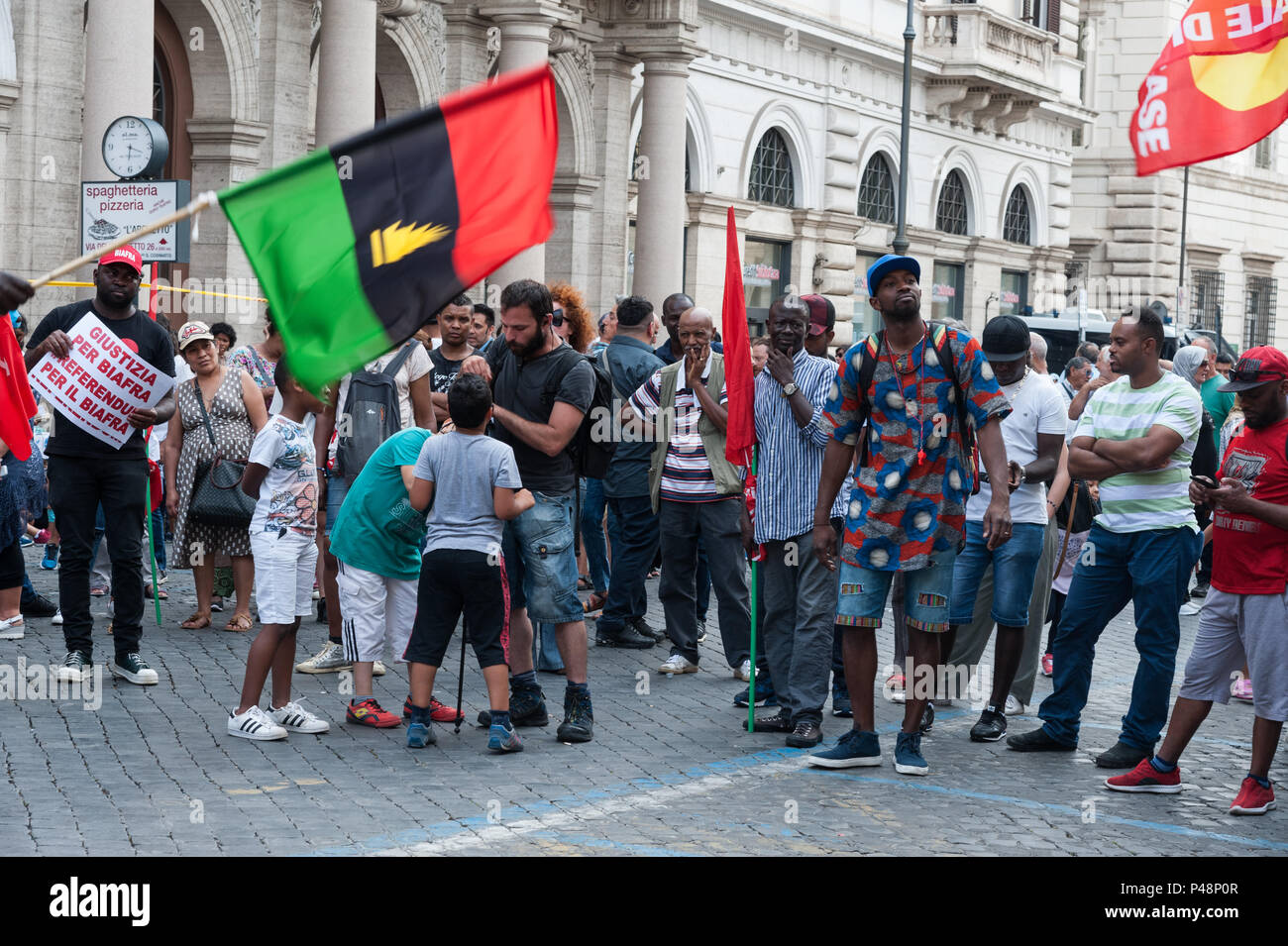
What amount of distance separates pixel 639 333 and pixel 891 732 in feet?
12.1

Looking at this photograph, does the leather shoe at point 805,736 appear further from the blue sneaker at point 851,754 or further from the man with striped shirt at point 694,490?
the man with striped shirt at point 694,490

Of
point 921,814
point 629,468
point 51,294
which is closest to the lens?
point 921,814

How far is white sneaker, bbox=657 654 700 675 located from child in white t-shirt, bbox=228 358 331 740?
8.22 feet

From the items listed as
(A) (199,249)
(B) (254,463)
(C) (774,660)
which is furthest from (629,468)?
(A) (199,249)

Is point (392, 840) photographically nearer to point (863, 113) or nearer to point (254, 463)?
point (254, 463)

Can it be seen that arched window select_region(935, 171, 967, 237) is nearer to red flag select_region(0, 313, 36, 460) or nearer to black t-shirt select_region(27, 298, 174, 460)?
black t-shirt select_region(27, 298, 174, 460)

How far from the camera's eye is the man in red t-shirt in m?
6.72

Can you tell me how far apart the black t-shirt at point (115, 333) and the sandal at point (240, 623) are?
206 centimetres

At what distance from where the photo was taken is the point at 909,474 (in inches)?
287

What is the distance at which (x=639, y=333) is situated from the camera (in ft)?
36.8

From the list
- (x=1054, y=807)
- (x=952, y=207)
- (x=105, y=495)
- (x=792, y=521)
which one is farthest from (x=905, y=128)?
(x=1054, y=807)

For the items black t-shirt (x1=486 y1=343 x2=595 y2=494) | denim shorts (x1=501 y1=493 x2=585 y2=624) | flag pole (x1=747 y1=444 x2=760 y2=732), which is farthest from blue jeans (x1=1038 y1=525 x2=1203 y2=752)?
black t-shirt (x1=486 y1=343 x2=595 y2=494)

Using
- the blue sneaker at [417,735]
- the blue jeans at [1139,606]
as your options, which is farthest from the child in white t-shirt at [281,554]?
the blue jeans at [1139,606]

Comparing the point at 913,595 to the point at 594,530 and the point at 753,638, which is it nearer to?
the point at 753,638
